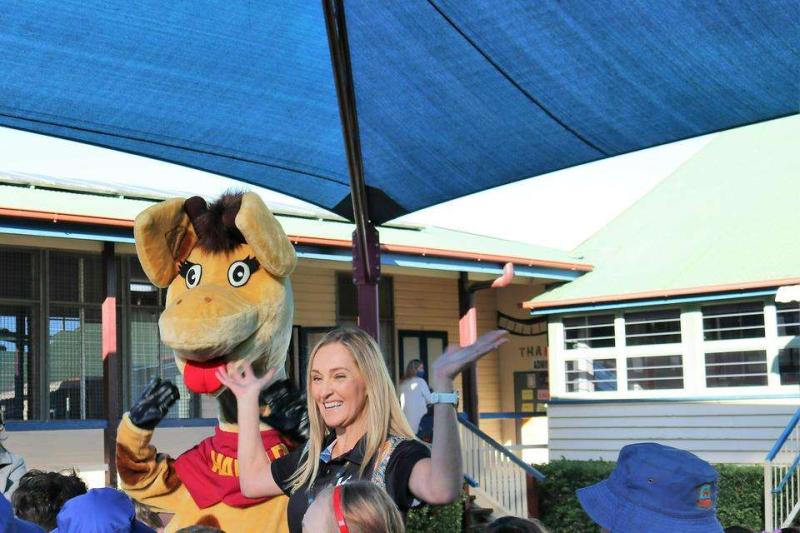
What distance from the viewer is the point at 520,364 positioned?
20.8m

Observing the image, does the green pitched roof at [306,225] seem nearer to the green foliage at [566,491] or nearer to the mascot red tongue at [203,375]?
the green foliage at [566,491]

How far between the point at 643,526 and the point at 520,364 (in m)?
18.2

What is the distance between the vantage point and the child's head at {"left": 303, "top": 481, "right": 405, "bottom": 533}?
229 centimetres

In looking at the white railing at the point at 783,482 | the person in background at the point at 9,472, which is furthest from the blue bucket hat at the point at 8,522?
the white railing at the point at 783,482

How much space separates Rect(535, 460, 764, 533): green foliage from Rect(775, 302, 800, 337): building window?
6.73ft

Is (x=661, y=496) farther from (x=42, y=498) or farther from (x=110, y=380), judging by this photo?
(x=110, y=380)

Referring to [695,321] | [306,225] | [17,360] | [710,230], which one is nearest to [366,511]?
[17,360]

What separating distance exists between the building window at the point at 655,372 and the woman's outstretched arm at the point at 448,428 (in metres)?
14.5

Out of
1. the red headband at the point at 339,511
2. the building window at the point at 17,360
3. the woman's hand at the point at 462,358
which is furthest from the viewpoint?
the building window at the point at 17,360

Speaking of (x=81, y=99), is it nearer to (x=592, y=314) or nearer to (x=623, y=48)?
(x=623, y=48)

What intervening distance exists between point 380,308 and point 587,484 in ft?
16.0

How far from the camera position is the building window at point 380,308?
18234 millimetres

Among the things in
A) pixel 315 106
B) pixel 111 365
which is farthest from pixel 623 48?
pixel 111 365

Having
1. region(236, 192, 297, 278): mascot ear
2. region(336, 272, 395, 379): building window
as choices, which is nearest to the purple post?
region(236, 192, 297, 278): mascot ear
